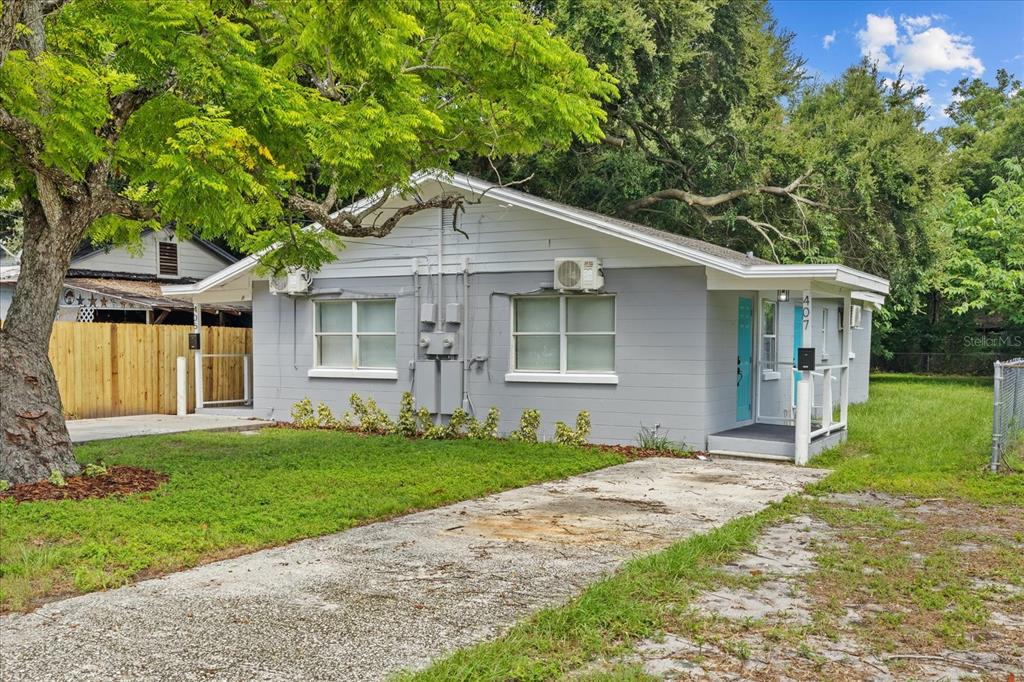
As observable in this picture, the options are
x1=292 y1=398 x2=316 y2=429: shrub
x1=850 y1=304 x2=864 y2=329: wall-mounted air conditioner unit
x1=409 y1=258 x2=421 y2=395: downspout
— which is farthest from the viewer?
x1=850 y1=304 x2=864 y2=329: wall-mounted air conditioner unit

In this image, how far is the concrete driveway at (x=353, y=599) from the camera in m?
3.88

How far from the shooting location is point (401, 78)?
335 inches

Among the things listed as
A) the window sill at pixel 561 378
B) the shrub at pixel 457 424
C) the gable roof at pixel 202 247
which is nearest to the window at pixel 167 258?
the gable roof at pixel 202 247

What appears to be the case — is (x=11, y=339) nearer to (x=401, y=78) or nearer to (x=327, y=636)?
(x=401, y=78)

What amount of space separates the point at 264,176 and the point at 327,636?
197 inches

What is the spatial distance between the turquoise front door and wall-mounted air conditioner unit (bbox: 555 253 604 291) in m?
2.18

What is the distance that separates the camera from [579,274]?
38.1ft

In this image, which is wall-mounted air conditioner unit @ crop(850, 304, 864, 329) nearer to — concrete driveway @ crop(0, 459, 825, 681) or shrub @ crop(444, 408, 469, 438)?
shrub @ crop(444, 408, 469, 438)

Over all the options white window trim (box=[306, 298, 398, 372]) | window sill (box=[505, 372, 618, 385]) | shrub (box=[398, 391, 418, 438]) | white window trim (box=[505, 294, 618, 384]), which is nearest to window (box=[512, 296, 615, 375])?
white window trim (box=[505, 294, 618, 384])

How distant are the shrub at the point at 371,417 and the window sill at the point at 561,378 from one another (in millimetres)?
2102

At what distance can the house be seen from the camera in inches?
442

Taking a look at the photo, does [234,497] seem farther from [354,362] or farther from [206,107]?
[354,362]

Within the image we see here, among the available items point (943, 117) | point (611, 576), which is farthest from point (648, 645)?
point (943, 117)

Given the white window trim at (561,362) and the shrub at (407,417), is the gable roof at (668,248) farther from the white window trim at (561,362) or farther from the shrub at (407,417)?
the shrub at (407,417)
